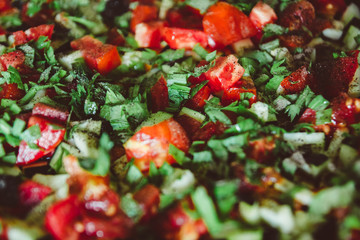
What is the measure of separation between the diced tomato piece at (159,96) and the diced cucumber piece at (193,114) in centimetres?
15

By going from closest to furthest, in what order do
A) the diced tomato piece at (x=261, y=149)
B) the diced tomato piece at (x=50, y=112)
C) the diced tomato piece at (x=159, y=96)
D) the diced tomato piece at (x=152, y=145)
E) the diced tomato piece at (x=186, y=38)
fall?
the diced tomato piece at (x=261, y=149) < the diced tomato piece at (x=152, y=145) < the diced tomato piece at (x=50, y=112) < the diced tomato piece at (x=159, y=96) < the diced tomato piece at (x=186, y=38)

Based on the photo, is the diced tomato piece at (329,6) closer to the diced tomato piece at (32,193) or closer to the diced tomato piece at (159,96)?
the diced tomato piece at (159,96)

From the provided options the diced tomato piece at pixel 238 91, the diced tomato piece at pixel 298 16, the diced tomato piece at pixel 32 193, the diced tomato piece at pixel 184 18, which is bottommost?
the diced tomato piece at pixel 32 193

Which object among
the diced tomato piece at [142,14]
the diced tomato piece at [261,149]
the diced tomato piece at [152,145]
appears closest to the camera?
the diced tomato piece at [261,149]

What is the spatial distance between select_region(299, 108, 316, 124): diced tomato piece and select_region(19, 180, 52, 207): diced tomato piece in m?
1.55

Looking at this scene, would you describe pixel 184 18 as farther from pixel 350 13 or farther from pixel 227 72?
pixel 350 13

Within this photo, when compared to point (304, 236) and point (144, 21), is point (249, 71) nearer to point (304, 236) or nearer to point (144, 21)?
point (144, 21)

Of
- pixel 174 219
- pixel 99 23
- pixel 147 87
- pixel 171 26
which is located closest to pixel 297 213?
pixel 174 219

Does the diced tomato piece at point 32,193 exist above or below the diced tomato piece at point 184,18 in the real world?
below

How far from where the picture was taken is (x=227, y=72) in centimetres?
208

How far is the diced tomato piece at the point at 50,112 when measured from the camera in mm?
1941

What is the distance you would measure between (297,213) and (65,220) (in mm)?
1091

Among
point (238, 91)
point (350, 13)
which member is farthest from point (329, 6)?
point (238, 91)

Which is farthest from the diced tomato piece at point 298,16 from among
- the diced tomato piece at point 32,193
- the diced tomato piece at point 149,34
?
the diced tomato piece at point 32,193
